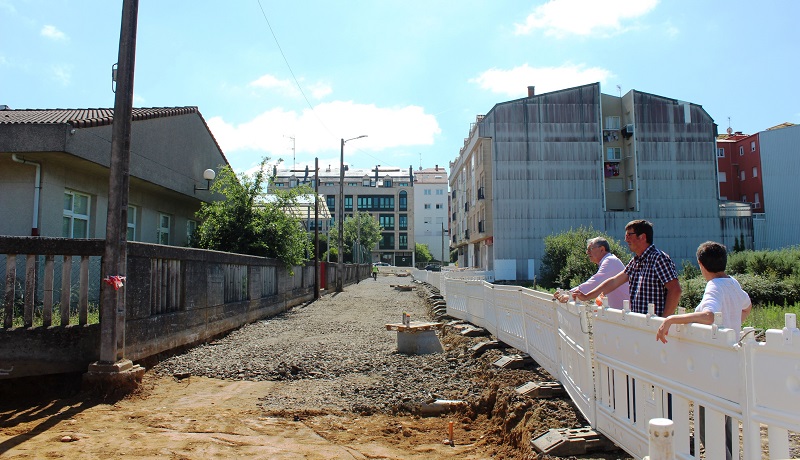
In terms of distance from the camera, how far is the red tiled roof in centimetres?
1191

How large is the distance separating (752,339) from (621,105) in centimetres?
4748

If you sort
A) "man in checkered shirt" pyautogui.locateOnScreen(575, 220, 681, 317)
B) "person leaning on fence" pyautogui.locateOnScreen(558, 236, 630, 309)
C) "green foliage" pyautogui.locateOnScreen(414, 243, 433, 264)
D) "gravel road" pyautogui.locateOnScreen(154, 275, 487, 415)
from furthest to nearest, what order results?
"green foliage" pyautogui.locateOnScreen(414, 243, 433, 264) < "gravel road" pyautogui.locateOnScreen(154, 275, 487, 415) < "person leaning on fence" pyautogui.locateOnScreen(558, 236, 630, 309) < "man in checkered shirt" pyautogui.locateOnScreen(575, 220, 681, 317)

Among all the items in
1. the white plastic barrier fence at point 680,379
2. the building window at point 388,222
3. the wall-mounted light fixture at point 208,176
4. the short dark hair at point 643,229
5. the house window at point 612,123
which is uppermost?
the house window at point 612,123

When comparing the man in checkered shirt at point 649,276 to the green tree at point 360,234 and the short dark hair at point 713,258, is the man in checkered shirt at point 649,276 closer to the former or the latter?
the short dark hair at point 713,258

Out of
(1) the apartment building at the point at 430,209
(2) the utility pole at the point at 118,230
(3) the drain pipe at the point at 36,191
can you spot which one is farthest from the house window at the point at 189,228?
(1) the apartment building at the point at 430,209

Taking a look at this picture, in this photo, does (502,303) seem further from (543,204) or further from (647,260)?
(543,204)

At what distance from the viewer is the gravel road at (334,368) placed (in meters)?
6.79

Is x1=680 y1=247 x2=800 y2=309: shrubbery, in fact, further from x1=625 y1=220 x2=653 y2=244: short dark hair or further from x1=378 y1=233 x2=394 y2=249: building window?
x1=378 y1=233 x2=394 y2=249: building window

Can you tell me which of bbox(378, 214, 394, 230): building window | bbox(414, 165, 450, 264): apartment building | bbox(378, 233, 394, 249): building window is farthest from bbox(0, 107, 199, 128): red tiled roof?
bbox(414, 165, 450, 264): apartment building

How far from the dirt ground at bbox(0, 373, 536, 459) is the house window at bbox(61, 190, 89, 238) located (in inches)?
312

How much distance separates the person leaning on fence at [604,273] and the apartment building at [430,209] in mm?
103966

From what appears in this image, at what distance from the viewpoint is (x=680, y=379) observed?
3184 millimetres

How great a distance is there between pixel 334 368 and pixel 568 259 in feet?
88.6

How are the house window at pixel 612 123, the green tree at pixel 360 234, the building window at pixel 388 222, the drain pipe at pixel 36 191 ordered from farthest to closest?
1. the building window at pixel 388 222
2. the green tree at pixel 360 234
3. the house window at pixel 612 123
4. the drain pipe at pixel 36 191
